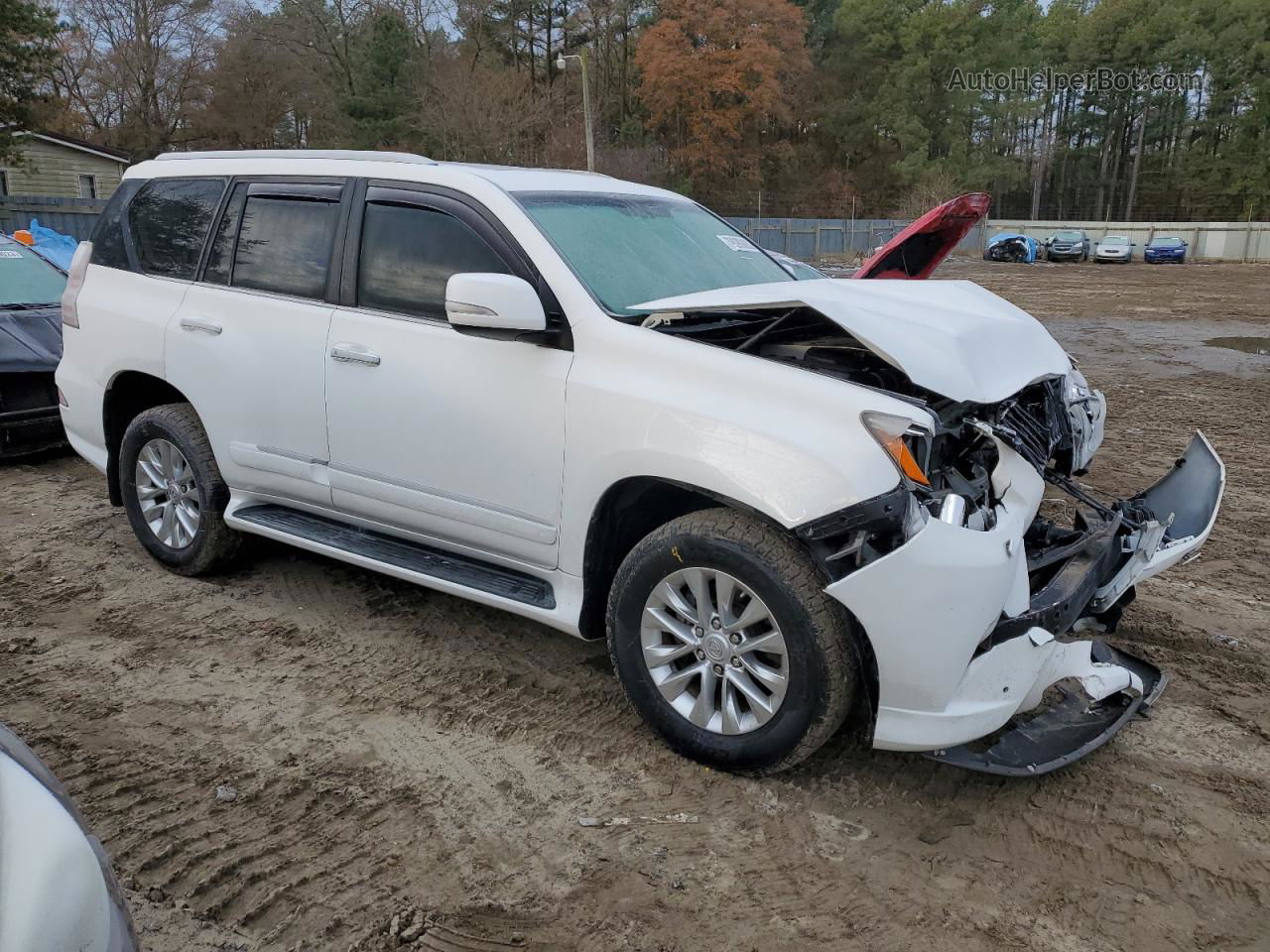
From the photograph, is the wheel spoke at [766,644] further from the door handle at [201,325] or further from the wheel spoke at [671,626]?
the door handle at [201,325]

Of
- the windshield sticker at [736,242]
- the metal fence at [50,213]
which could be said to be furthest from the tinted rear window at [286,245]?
the metal fence at [50,213]

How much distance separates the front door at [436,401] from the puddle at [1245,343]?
12182 millimetres

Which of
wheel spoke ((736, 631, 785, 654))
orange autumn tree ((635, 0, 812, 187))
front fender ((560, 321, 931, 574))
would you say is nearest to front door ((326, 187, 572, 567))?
front fender ((560, 321, 931, 574))

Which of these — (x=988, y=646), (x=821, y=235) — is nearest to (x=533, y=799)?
(x=988, y=646)

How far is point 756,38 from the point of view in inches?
2031

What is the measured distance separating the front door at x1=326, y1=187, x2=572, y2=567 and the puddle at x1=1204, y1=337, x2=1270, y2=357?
40.0 feet

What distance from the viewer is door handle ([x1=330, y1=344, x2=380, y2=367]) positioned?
151 inches

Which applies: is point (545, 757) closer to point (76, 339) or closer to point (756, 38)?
point (76, 339)

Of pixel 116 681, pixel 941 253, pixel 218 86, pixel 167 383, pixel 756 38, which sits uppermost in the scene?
pixel 756 38

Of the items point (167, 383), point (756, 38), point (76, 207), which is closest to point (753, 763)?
point (167, 383)

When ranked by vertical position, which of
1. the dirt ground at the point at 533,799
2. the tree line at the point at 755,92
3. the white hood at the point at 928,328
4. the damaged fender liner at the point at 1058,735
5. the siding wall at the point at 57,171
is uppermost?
the tree line at the point at 755,92

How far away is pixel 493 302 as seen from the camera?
3.24 meters

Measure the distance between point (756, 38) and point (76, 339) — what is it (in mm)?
52674

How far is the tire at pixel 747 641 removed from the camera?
2.87 metres
